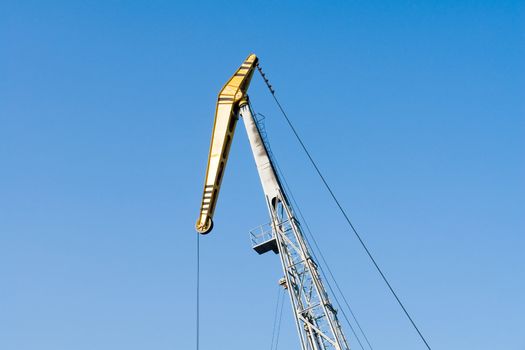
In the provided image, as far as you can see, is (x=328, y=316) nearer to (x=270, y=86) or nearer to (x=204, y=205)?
(x=204, y=205)

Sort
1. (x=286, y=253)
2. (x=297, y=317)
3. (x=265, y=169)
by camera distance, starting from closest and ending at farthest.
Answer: (x=297, y=317), (x=286, y=253), (x=265, y=169)

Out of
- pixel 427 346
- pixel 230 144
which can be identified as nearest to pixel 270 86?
pixel 230 144

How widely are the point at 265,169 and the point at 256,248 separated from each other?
11.5 feet

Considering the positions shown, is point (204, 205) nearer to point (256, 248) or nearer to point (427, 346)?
point (256, 248)

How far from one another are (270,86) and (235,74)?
2533 millimetres

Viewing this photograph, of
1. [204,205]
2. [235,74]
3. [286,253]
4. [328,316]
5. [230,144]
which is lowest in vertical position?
[328,316]

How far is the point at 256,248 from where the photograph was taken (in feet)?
65.0

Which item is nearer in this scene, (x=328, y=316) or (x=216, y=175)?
(x=328, y=316)

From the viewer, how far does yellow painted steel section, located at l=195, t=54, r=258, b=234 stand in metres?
20.9

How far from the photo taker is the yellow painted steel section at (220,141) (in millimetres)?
20906

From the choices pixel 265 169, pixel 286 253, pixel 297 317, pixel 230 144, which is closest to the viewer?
pixel 297 317

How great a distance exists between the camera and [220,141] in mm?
21188

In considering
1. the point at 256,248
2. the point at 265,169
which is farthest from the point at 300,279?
the point at 265,169

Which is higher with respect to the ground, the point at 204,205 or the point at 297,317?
the point at 204,205
